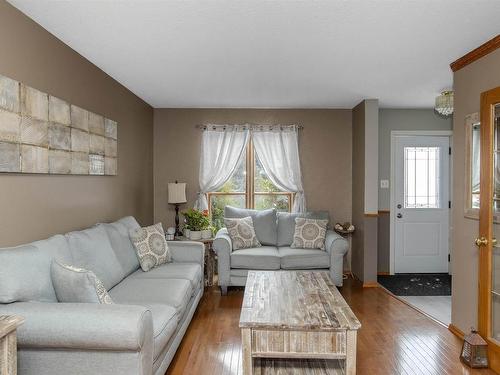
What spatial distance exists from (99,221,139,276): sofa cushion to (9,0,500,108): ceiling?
5.06 ft

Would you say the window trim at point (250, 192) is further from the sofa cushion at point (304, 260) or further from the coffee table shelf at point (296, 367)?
the coffee table shelf at point (296, 367)

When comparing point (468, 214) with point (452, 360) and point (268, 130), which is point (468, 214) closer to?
point (452, 360)

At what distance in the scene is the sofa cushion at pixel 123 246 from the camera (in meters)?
3.58

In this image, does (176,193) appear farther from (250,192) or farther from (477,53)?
(477,53)

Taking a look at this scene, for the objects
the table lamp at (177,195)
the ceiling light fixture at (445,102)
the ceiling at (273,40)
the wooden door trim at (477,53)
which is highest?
the ceiling at (273,40)

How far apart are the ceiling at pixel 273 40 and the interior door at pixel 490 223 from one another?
0.62 meters

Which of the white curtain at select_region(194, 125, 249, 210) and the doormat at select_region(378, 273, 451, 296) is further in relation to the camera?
the white curtain at select_region(194, 125, 249, 210)

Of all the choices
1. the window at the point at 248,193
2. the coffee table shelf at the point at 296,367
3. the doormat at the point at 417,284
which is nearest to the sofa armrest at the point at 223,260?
the window at the point at 248,193

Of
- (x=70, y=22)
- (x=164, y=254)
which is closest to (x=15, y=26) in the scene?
(x=70, y=22)

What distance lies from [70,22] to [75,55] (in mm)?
646

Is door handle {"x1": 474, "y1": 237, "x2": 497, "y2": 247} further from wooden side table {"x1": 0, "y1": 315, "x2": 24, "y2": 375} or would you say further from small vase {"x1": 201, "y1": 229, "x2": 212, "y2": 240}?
small vase {"x1": 201, "y1": 229, "x2": 212, "y2": 240}

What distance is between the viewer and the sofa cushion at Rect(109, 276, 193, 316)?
2934 millimetres

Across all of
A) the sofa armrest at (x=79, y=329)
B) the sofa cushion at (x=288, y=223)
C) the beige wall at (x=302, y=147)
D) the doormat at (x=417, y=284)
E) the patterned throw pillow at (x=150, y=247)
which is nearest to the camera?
the sofa armrest at (x=79, y=329)

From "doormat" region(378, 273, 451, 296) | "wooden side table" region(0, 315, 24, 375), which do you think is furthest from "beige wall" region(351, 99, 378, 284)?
"wooden side table" region(0, 315, 24, 375)
